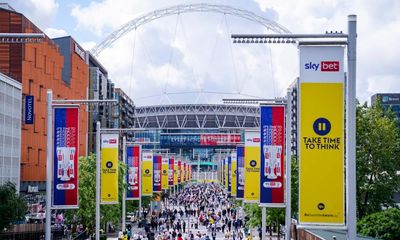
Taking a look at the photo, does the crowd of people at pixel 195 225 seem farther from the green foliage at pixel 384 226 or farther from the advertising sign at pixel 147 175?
the green foliage at pixel 384 226

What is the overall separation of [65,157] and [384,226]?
Answer: 2560 cm

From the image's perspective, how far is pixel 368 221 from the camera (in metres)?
55.4

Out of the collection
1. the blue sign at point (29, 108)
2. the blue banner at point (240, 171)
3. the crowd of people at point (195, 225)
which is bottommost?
the crowd of people at point (195, 225)

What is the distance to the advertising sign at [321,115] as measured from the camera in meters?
20.7

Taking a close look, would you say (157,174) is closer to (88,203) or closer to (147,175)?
(147,175)

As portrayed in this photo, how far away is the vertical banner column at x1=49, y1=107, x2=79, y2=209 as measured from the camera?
36359mm

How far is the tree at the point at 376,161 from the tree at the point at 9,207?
1285 inches

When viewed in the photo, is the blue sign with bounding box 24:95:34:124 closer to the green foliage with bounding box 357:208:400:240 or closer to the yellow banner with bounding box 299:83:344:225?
the green foliage with bounding box 357:208:400:240

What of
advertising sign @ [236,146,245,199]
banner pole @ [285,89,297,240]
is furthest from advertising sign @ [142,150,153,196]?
banner pole @ [285,89,297,240]

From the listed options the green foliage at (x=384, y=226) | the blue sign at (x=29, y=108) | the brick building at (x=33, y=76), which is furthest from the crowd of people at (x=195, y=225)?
the blue sign at (x=29, y=108)

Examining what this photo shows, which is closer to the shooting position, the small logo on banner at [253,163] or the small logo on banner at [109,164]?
the small logo on banner at [253,163]

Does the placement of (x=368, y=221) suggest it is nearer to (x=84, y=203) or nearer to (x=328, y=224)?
(x=84, y=203)

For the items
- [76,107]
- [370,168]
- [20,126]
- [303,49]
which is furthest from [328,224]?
[20,126]

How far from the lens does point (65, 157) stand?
37.2 m
